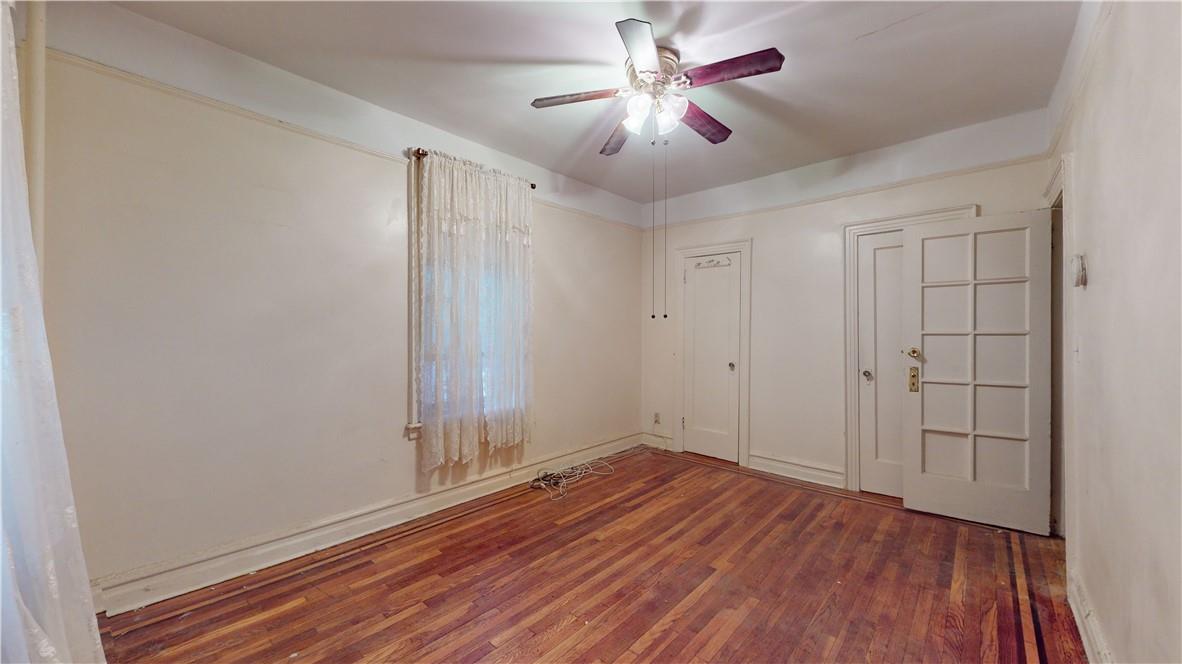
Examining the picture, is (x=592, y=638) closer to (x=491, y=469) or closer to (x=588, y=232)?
(x=491, y=469)

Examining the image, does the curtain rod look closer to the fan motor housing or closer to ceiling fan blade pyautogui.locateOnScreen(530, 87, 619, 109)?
ceiling fan blade pyautogui.locateOnScreen(530, 87, 619, 109)

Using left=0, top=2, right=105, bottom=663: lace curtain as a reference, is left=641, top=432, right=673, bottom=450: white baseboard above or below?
below

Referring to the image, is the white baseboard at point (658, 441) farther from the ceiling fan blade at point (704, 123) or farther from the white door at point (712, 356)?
the ceiling fan blade at point (704, 123)

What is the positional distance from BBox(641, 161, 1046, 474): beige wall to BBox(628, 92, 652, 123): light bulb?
2.16 metres

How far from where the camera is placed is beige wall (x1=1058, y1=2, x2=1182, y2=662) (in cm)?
106

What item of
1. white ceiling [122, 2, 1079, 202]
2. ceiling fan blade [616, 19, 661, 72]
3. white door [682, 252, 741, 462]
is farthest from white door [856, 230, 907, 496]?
ceiling fan blade [616, 19, 661, 72]

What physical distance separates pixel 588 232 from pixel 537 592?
120 inches

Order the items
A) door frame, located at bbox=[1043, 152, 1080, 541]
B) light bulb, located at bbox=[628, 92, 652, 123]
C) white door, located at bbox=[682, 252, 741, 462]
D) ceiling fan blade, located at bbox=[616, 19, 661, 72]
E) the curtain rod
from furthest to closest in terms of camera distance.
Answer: white door, located at bbox=[682, 252, 741, 462]
the curtain rod
light bulb, located at bbox=[628, 92, 652, 123]
door frame, located at bbox=[1043, 152, 1080, 541]
ceiling fan blade, located at bbox=[616, 19, 661, 72]

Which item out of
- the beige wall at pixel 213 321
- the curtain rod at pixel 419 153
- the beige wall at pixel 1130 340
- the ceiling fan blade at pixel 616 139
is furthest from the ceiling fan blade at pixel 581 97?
the beige wall at pixel 1130 340

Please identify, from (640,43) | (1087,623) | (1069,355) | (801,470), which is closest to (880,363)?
(801,470)

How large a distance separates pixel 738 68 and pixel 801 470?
10.4ft

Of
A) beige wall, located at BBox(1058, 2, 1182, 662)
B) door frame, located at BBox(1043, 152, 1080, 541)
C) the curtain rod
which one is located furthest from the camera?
the curtain rod

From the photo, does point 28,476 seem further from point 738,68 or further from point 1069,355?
point 1069,355

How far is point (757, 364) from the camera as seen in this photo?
13.0 ft
